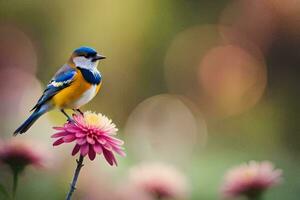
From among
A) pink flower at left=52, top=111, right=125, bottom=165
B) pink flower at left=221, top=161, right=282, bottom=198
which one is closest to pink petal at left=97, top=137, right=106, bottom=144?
pink flower at left=52, top=111, right=125, bottom=165

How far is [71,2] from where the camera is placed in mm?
3018

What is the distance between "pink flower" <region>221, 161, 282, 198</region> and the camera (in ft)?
3.12

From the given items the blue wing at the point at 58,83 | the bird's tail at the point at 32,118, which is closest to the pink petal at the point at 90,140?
the bird's tail at the point at 32,118

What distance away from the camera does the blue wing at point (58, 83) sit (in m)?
0.85

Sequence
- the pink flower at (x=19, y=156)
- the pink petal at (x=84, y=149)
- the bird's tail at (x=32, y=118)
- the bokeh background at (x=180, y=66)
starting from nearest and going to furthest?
the pink petal at (x=84, y=149)
the bird's tail at (x=32, y=118)
the pink flower at (x=19, y=156)
the bokeh background at (x=180, y=66)

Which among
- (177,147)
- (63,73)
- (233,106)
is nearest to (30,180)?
(63,73)

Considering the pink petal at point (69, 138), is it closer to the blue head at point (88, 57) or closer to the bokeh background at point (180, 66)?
the blue head at point (88, 57)

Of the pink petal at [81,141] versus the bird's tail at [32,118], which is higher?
the bird's tail at [32,118]

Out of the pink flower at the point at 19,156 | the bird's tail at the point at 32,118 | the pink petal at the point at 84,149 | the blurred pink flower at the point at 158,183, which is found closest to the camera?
the pink petal at the point at 84,149

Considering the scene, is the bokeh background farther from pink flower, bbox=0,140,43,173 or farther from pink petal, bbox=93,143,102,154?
pink petal, bbox=93,143,102,154

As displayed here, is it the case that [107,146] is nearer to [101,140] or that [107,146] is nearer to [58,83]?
[101,140]

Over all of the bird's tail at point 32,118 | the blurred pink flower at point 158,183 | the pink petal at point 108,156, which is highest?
the blurred pink flower at point 158,183

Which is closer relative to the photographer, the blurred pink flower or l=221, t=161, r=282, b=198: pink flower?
l=221, t=161, r=282, b=198: pink flower

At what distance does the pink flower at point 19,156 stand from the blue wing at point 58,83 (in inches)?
2.9
